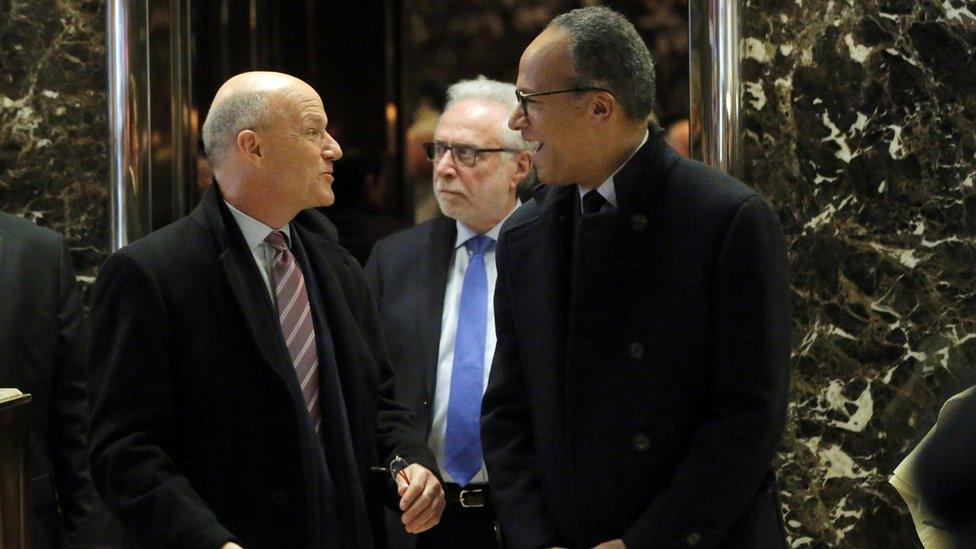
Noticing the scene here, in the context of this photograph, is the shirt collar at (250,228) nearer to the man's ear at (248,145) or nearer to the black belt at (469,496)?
the man's ear at (248,145)

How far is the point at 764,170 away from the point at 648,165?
1365mm

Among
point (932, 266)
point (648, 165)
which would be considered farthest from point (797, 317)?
point (648, 165)

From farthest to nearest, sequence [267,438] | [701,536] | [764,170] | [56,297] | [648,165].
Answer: [764,170]
[56,297]
[267,438]
[648,165]
[701,536]

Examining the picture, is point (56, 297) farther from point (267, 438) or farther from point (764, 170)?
point (764, 170)

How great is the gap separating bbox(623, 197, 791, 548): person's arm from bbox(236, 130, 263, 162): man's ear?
3.84 feet

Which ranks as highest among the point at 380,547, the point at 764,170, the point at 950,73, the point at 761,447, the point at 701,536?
the point at 950,73

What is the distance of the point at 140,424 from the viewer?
2.73 meters

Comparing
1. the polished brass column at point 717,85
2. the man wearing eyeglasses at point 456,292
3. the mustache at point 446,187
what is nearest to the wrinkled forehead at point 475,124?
the man wearing eyeglasses at point 456,292

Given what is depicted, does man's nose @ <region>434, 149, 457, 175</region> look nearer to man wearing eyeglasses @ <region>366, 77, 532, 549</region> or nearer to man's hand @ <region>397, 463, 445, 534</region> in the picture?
man wearing eyeglasses @ <region>366, 77, 532, 549</region>

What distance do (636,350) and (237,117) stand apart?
3.84 feet

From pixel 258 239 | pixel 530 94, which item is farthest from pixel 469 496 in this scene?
pixel 530 94

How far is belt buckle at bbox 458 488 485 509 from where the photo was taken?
360 cm

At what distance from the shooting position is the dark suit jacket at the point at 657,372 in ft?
8.06

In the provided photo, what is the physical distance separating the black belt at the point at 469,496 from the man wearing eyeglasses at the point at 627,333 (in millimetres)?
900
